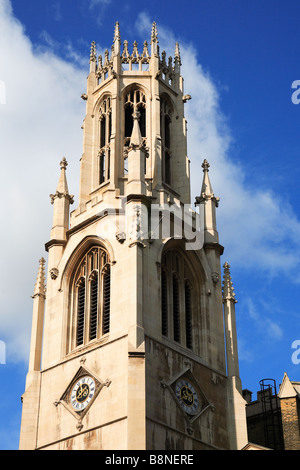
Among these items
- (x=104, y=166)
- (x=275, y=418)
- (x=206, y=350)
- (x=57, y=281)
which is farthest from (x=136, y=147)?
(x=275, y=418)

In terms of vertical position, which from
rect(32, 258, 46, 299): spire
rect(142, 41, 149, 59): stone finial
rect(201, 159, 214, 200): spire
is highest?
rect(142, 41, 149, 59): stone finial

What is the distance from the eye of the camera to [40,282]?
51250mm

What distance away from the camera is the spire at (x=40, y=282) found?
50812 millimetres

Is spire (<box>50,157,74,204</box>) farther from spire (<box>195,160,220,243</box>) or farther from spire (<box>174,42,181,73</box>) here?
spire (<box>174,42,181,73</box>)

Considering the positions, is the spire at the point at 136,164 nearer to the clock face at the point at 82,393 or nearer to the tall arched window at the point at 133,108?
the tall arched window at the point at 133,108

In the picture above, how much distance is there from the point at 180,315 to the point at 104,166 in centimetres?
1076

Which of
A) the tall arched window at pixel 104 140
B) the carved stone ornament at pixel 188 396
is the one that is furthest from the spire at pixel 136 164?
the carved stone ornament at pixel 188 396

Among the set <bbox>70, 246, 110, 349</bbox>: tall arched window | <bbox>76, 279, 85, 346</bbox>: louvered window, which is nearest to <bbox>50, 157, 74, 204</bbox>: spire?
<bbox>70, 246, 110, 349</bbox>: tall arched window

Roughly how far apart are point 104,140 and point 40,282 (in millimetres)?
9736

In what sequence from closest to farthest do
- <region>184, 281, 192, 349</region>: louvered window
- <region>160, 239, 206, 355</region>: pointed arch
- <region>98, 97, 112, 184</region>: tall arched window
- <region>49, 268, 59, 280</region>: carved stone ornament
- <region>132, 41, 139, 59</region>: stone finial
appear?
<region>160, 239, 206, 355</region>: pointed arch
<region>184, 281, 192, 349</region>: louvered window
<region>49, 268, 59, 280</region>: carved stone ornament
<region>98, 97, 112, 184</region>: tall arched window
<region>132, 41, 139, 59</region>: stone finial

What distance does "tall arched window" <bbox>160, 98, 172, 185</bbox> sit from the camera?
54.2m

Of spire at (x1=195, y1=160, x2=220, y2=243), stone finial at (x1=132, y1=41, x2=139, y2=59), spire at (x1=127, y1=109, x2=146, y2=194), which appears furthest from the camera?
stone finial at (x1=132, y1=41, x2=139, y2=59)

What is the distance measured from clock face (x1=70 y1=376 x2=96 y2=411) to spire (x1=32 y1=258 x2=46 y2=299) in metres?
6.88

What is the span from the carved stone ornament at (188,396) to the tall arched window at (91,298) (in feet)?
14.3
